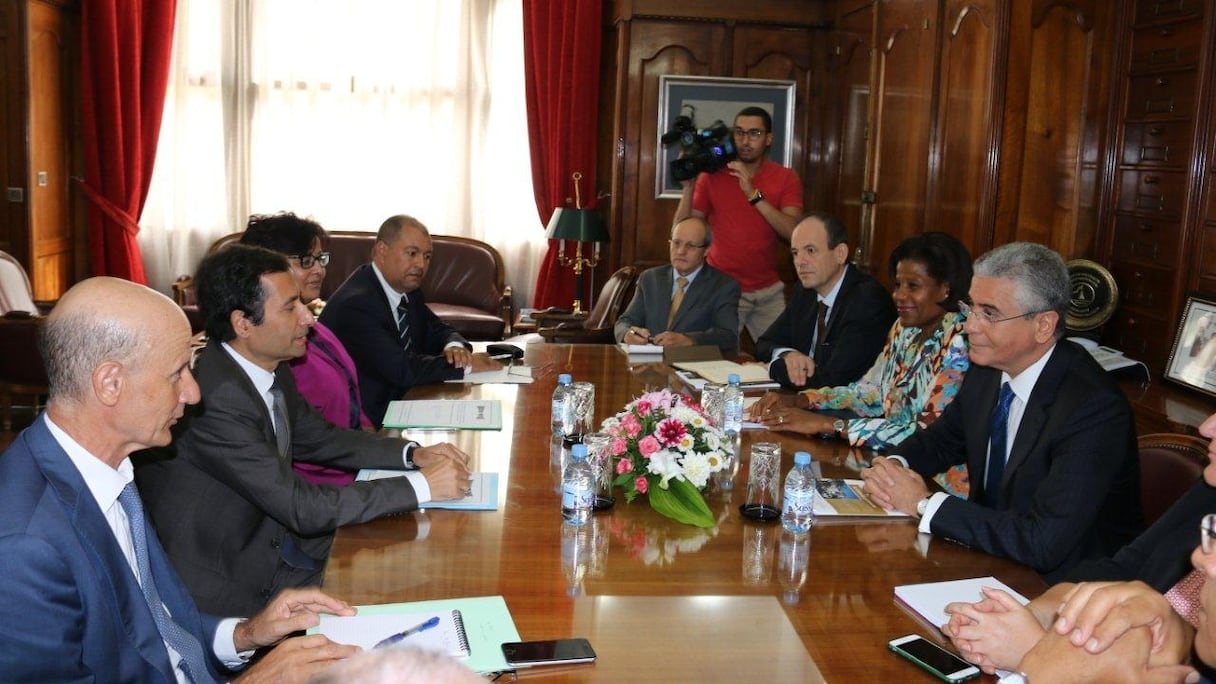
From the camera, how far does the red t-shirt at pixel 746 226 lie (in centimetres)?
579

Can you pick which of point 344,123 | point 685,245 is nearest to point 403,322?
point 685,245

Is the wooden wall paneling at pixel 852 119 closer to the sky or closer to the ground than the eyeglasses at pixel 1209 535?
closer to the sky

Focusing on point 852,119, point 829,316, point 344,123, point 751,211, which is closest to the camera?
point 829,316

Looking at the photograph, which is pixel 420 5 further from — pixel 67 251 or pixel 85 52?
pixel 67 251

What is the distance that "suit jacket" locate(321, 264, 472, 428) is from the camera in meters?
3.74

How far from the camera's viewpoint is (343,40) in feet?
25.0

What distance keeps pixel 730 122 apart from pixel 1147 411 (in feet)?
11.9

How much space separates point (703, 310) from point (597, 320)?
3.66 feet

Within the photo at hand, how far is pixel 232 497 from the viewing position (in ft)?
7.87

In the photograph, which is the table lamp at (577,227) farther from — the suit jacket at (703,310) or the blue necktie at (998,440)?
the blue necktie at (998,440)

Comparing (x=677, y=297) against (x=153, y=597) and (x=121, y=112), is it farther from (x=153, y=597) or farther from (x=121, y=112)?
(x=121, y=112)

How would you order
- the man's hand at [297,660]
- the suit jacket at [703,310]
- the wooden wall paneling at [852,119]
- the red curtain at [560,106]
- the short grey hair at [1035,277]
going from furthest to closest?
the red curtain at [560,106] < the wooden wall paneling at [852,119] < the suit jacket at [703,310] < the short grey hair at [1035,277] < the man's hand at [297,660]

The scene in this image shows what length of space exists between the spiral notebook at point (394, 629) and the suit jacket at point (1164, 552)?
4.08ft

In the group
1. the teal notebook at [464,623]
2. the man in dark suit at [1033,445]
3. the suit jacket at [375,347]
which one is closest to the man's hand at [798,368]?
the man in dark suit at [1033,445]
